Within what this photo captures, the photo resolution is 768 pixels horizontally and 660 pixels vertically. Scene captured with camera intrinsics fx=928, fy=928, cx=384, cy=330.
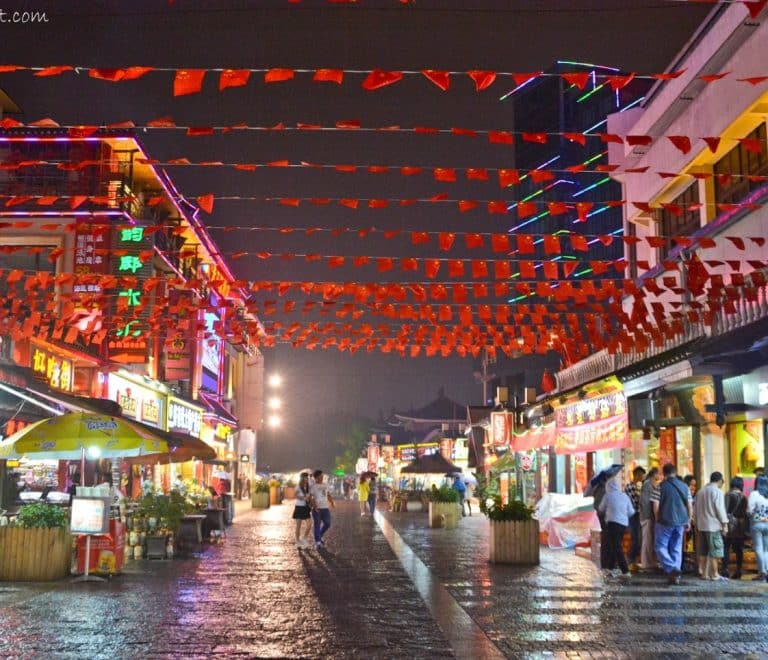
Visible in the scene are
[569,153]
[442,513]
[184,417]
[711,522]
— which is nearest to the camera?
[711,522]

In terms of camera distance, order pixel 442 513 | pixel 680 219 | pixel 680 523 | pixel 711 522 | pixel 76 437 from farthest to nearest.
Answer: pixel 442 513 < pixel 680 219 < pixel 76 437 < pixel 680 523 < pixel 711 522

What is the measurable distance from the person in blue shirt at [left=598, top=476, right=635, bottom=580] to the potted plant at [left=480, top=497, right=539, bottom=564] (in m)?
1.56

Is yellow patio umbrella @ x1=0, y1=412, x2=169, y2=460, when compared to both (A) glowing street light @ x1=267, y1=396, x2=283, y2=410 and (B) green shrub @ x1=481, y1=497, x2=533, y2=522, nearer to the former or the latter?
(B) green shrub @ x1=481, y1=497, x2=533, y2=522

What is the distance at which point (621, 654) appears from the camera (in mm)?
8625

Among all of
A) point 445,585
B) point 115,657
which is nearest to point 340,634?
point 115,657

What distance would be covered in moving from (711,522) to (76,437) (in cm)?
1024

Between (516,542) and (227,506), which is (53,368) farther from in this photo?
(516,542)

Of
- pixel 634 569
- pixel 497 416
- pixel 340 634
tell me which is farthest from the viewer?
pixel 497 416

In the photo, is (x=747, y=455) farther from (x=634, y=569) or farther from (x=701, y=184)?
(x=701, y=184)

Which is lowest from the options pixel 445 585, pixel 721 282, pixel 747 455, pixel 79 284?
pixel 445 585

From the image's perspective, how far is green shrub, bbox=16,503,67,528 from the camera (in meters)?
14.0

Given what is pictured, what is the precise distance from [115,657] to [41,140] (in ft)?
85.3

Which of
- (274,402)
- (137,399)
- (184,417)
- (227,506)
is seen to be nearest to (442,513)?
(227,506)

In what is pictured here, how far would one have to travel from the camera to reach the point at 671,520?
579 inches
